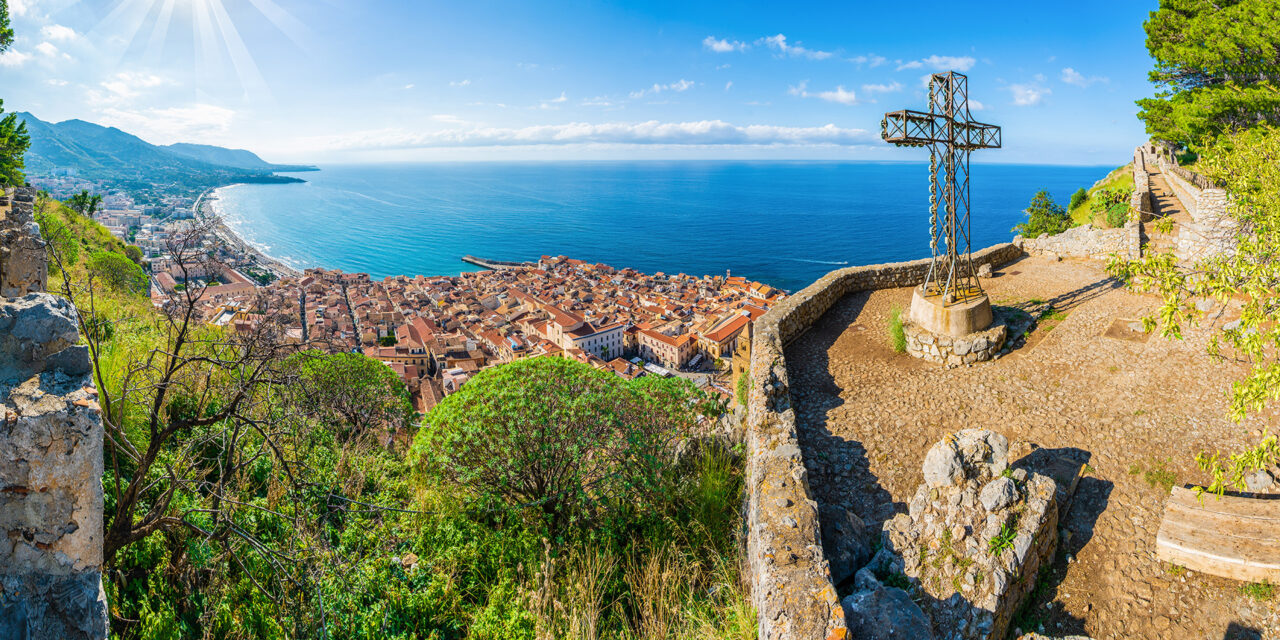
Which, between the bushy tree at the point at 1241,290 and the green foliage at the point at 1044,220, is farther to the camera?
the green foliage at the point at 1044,220

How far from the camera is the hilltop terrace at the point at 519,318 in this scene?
31953 mm

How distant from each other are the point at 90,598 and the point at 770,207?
112 meters

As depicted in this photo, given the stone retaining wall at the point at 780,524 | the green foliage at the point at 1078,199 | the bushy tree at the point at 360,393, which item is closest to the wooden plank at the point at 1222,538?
the stone retaining wall at the point at 780,524

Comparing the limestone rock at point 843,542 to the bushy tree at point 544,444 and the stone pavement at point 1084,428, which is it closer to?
the stone pavement at point 1084,428

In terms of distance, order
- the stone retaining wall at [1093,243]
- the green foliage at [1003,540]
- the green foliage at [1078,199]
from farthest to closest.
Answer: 1. the green foliage at [1078,199]
2. the stone retaining wall at [1093,243]
3. the green foliage at [1003,540]

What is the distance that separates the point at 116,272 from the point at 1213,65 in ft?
112

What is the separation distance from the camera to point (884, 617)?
131 inches

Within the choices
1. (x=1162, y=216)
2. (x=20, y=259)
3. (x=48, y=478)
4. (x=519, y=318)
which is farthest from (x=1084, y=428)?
(x=519, y=318)

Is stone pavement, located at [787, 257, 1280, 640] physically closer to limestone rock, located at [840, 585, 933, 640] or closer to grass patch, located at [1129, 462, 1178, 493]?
grass patch, located at [1129, 462, 1178, 493]

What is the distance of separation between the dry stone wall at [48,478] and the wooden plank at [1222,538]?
631cm

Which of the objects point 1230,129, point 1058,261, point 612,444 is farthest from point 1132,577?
point 1230,129

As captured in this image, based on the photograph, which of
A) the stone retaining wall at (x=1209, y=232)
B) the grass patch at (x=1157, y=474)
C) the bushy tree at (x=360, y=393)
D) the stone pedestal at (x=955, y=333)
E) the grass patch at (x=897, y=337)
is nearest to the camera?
the grass patch at (x=1157, y=474)

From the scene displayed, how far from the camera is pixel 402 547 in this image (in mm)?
5137

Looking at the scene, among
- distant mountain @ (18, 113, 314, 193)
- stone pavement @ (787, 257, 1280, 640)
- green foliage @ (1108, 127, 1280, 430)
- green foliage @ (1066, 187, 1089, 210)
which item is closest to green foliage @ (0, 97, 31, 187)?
stone pavement @ (787, 257, 1280, 640)
